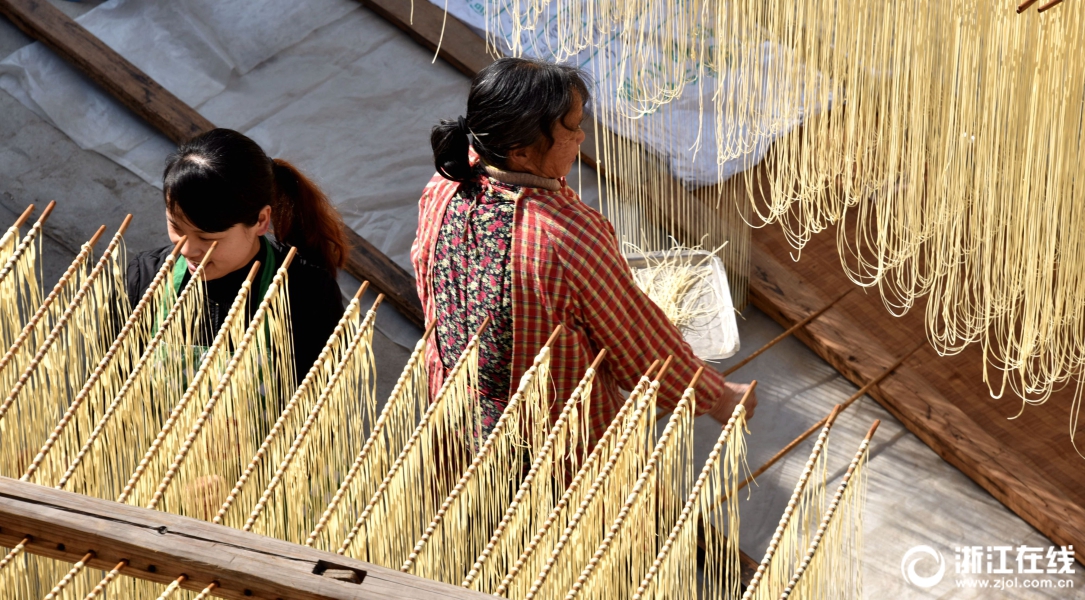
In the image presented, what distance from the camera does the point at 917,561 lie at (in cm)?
224

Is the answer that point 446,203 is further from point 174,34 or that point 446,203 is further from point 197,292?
point 174,34

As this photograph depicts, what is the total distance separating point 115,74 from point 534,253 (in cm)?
187

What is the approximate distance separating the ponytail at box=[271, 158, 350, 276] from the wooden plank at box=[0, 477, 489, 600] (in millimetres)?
784

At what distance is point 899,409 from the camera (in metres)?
2.43


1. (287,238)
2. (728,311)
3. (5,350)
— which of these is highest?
(728,311)

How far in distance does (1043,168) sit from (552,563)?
0.87 metres

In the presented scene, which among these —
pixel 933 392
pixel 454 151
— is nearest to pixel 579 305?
pixel 454 151

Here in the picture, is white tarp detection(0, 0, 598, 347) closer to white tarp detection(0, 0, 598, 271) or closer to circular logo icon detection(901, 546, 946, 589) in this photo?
white tarp detection(0, 0, 598, 271)

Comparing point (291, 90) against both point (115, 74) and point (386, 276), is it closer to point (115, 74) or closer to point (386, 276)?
point (115, 74)

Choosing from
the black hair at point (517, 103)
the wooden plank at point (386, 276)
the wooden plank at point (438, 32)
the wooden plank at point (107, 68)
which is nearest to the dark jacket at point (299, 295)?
the black hair at point (517, 103)

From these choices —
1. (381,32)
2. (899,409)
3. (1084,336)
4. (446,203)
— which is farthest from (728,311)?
(381,32)

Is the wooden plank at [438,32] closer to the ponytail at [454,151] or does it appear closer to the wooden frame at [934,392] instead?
the wooden frame at [934,392]

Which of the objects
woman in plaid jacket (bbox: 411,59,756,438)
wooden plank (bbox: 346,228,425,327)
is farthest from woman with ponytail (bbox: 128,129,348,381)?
wooden plank (bbox: 346,228,425,327)

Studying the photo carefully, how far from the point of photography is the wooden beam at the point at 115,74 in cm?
285
